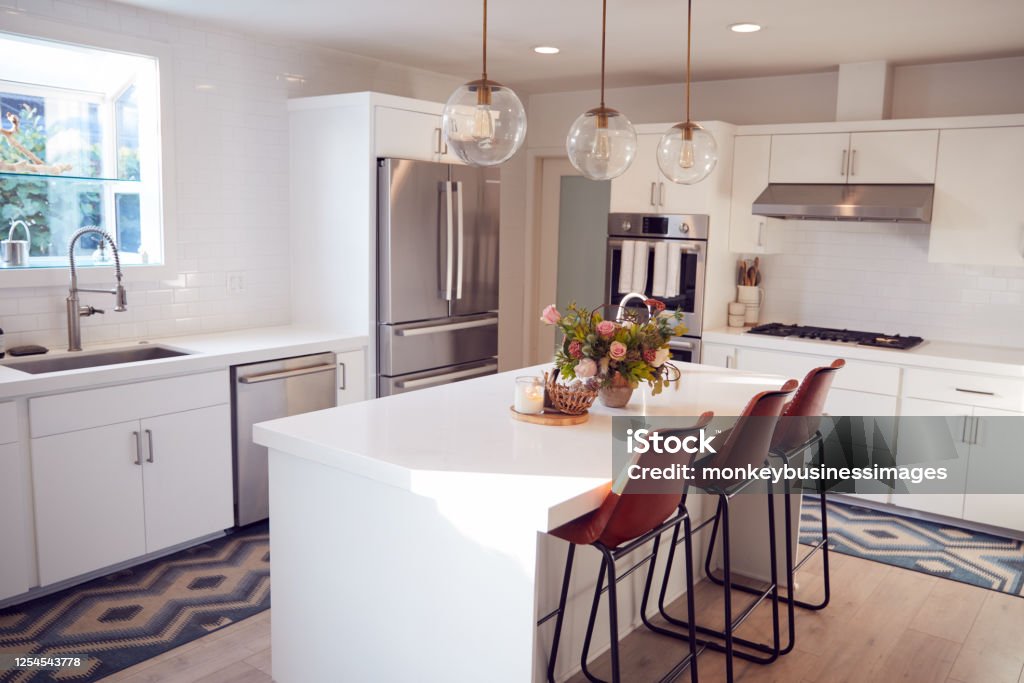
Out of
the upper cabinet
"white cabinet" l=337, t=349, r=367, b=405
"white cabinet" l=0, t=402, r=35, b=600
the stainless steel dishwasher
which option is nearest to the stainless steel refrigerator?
"white cabinet" l=337, t=349, r=367, b=405

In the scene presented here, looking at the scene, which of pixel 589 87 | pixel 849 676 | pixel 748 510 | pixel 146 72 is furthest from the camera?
pixel 589 87

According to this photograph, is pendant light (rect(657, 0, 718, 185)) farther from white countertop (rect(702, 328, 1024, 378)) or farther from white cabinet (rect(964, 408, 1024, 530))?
white cabinet (rect(964, 408, 1024, 530))

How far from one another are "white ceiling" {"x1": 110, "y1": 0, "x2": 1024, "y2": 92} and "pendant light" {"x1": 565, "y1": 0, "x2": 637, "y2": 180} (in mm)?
1090

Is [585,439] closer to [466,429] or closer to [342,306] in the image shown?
[466,429]

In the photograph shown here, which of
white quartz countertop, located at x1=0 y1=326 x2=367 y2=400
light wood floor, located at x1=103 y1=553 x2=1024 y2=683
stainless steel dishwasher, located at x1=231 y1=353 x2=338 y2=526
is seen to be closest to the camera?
light wood floor, located at x1=103 y1=553 x2=1024 y2=683

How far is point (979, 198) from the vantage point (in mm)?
4555

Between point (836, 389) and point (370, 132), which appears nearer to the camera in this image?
point (370, 132)

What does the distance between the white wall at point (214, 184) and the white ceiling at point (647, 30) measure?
17cm

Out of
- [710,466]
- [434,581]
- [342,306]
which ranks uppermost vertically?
[342,306]

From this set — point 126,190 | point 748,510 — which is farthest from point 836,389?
point 126,190

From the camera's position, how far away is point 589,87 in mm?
6203

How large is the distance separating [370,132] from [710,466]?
271cm

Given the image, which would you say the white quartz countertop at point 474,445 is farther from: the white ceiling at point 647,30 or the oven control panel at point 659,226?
the oven control panel at point 659,226

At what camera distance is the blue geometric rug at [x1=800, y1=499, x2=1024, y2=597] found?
3904mm
